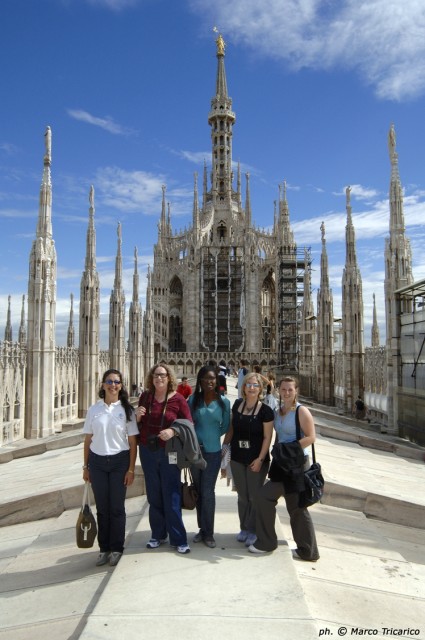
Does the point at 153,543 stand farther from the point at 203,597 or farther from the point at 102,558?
the point at 203,597

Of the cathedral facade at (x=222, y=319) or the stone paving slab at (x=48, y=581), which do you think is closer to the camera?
the stone paving slab at (x=48, y=581)

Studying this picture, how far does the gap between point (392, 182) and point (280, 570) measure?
18.0 m

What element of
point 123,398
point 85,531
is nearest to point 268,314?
point 123,398

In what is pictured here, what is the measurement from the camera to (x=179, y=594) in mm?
3354

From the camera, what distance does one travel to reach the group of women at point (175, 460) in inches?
164

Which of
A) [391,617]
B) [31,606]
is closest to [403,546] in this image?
[391,617]

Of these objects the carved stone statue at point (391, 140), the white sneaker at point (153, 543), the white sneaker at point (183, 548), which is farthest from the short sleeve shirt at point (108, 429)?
the carved stone statue at point (391, 140)

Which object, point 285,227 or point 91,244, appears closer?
point 91,244

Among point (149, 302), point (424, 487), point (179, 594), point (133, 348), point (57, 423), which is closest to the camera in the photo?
point (179, 594)

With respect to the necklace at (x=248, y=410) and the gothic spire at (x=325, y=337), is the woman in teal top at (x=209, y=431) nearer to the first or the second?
the necklace at (x=248, y=410)

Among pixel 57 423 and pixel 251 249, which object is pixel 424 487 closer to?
pixel 57 423

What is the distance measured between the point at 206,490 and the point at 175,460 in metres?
0.47

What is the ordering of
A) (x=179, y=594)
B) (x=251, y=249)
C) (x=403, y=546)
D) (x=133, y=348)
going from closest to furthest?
(x=179, y=594) < (x=403, y=546) < (x=133, y=348) < (x=251, y=249)

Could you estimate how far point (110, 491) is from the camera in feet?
13.8
